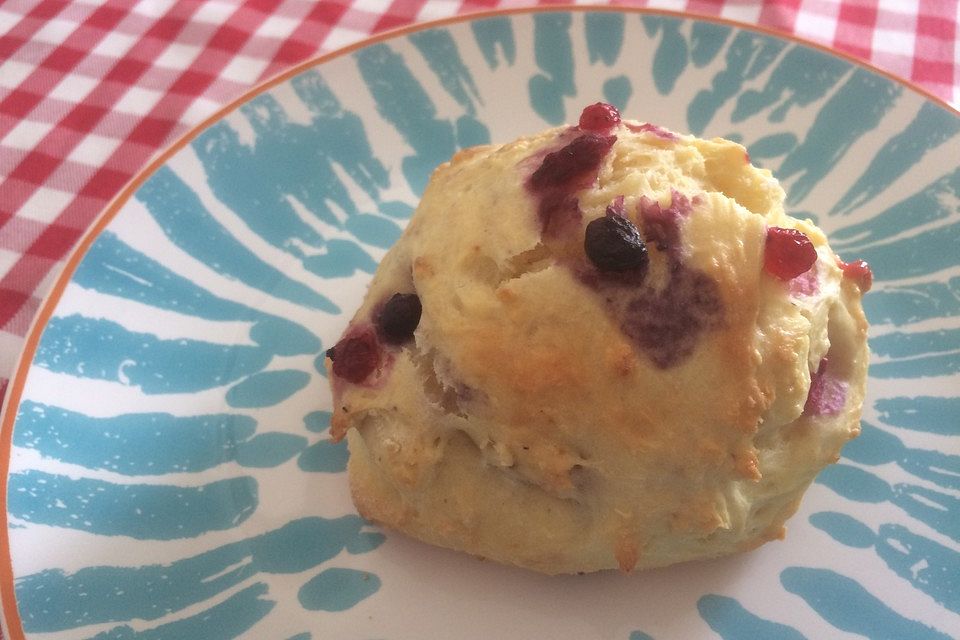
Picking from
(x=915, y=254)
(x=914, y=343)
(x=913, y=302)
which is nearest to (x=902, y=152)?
(x=915, y=254)

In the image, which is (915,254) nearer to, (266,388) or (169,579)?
(266,388)

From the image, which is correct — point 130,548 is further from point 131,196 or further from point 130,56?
point 130,56

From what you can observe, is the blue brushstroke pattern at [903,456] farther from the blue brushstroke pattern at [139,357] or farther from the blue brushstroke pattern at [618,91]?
the blue brushstroke pattern at [139,357]

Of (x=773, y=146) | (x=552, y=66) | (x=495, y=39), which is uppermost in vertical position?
(x=495, y=39)

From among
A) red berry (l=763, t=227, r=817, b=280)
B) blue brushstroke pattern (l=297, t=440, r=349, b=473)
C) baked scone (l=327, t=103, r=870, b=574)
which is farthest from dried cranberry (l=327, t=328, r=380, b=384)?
red berry (l=763, t=227, r=817, b=280)

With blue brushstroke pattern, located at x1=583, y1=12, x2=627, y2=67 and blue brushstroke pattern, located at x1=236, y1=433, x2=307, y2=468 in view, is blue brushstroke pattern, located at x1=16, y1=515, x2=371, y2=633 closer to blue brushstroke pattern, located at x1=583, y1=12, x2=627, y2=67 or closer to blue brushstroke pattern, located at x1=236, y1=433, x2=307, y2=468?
blue brushstroke pattern, located at x1=236, y1=433, x2=307, y2=468

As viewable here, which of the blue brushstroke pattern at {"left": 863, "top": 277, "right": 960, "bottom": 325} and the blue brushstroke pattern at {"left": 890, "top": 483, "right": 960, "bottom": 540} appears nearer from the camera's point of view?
the blue brushstroke pattern at {"left": 890, "top": 483, "right": 960, "bottom": 540}
